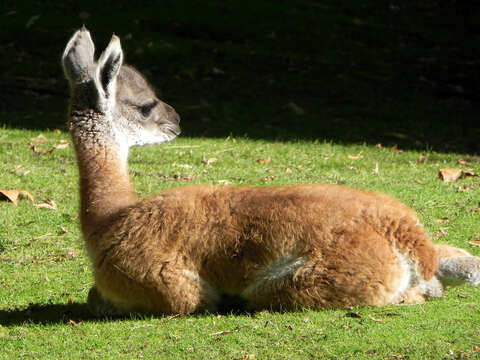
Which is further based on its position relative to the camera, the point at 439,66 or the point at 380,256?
the point at 439,66

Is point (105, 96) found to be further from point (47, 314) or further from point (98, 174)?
point (47, 314)

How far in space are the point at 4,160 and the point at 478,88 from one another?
32.1ft

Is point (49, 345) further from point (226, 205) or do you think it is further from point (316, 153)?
point (316, 153)

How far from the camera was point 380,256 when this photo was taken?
4949 millimetres

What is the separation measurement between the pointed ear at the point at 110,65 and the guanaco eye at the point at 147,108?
1.10ft

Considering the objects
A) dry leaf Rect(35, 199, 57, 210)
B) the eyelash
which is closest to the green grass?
Answer: dry leaf Rect(35, 199, 57, 210)

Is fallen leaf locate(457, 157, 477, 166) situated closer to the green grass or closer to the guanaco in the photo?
the green grass

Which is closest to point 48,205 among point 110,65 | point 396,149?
point 110,65

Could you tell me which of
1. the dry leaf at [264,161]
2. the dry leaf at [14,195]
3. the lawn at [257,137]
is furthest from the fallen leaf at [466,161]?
the dry leaf at [14,195]

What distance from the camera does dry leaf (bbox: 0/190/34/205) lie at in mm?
8461

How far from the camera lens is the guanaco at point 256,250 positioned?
5016 millimetres

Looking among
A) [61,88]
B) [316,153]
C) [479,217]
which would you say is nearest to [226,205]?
[479,217]

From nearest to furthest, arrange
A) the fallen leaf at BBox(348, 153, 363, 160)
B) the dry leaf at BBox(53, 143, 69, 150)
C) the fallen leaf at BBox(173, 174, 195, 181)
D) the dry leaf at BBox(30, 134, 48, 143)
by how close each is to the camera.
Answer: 1. the fallen leaf at BBox(173, 174, 195, 181)
2. the dry leaf at BBox(53, 143, 69, 150)
3. the fallen leaf at BBox(348, 153, 363, 160)
4. the dry leaf at BBox(30, 134, 48, 143)

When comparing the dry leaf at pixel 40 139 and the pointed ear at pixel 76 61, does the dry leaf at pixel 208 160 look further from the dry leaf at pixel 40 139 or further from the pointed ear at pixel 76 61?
the pointed ear at pixel 76 61
